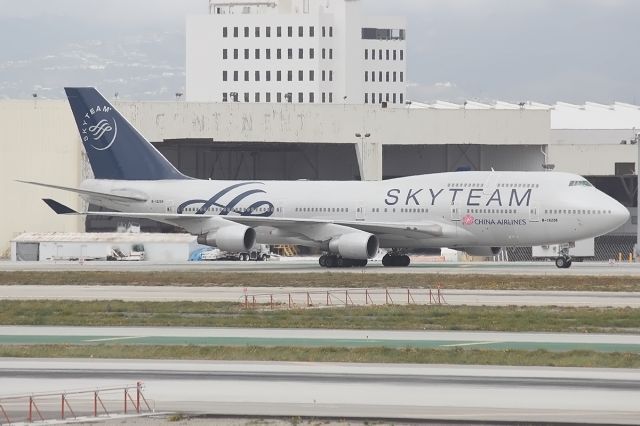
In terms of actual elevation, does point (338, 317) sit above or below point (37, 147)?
below

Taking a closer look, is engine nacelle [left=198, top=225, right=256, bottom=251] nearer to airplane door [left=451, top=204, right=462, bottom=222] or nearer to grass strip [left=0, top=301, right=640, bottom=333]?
airplane door [left=451, top=204, right=462, bottom=222]

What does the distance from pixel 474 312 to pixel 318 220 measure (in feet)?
81.9

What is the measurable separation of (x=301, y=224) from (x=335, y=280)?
10026 mm

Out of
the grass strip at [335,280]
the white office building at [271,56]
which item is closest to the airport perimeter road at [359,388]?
the grass strip at [335,280]

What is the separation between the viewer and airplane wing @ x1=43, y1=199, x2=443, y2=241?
61.7 meters

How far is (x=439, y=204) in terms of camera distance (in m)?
61.9

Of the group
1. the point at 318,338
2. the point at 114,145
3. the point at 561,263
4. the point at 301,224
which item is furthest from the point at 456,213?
the point at 318,338

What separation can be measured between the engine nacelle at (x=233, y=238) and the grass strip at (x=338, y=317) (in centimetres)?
1888

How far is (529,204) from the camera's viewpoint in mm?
60469

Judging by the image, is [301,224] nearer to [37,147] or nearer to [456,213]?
[456,213]

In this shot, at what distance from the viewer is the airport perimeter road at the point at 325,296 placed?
1714 inches

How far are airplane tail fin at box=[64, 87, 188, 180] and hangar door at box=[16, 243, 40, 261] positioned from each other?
18.0 m

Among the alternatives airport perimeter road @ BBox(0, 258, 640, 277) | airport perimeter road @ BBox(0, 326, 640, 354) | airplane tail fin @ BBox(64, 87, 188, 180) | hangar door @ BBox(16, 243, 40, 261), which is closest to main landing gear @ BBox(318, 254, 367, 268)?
airport perimeter road @ BBox(0, 258, 640, 277)

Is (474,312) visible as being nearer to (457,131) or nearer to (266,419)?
(266,419)
